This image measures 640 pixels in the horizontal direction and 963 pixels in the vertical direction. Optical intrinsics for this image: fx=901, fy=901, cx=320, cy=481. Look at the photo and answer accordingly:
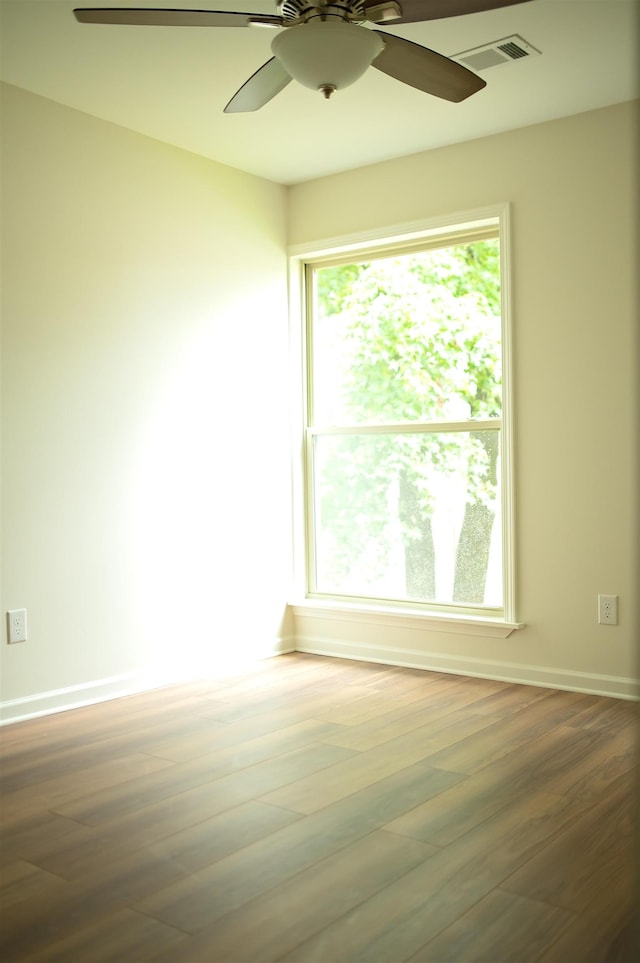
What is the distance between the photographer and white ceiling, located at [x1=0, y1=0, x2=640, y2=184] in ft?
9.77

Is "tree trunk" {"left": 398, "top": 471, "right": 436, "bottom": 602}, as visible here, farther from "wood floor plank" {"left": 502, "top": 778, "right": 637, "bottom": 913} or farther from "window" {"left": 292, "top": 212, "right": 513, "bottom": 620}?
"wood floor plank" {"left": 502, "top": 778, "right": 637, "bottom": 913}

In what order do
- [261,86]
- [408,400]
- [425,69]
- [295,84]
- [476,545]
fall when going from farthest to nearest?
1. [408,400]
2. [476,545]
3. [295,84]
4. [261,86]
5. [425,69]

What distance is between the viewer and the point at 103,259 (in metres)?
3.87

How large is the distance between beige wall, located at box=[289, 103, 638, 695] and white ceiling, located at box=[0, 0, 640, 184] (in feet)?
0.60

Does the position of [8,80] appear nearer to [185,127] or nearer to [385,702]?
[185,127]

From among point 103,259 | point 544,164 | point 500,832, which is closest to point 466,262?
point 544,164

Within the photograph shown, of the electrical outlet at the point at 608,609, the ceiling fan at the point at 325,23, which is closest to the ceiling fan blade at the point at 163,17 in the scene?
the ceiling fan at the point at 325,23

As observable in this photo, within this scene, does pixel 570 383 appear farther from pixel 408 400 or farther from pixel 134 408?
pixel 134 408

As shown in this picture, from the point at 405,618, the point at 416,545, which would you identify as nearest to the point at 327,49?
the point at 416,545

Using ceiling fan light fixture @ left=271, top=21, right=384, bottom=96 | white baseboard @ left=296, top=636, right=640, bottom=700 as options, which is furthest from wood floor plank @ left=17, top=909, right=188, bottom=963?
white baseboard @ left=296, top=636, right=640, bottom=700

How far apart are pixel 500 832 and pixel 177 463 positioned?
2365 millimetres

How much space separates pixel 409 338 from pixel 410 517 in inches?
35.0

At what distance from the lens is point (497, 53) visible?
3.21 m

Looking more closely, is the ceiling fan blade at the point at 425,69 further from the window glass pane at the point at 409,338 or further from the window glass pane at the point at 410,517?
the window glass pane at the point at 410,517
